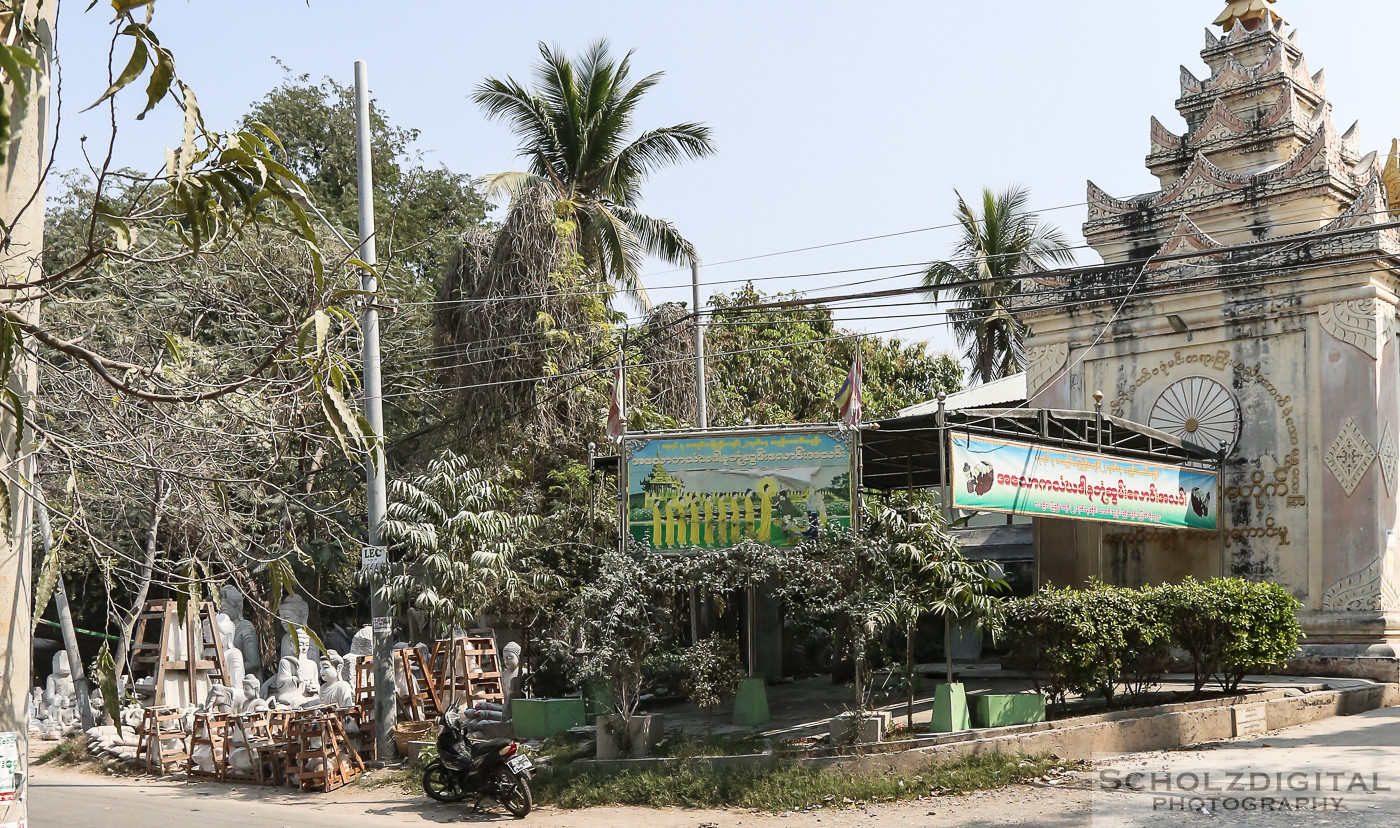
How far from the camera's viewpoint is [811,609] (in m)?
13.1

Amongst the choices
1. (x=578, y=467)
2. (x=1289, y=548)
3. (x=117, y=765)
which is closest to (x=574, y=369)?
(x=578, y=467)

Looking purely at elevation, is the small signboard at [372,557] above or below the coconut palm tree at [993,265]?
below

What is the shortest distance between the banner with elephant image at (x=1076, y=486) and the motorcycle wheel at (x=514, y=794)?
5.47 meters

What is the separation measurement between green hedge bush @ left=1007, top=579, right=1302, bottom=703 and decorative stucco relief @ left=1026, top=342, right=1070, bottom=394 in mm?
5764

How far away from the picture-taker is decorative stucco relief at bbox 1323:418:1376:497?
1728cm

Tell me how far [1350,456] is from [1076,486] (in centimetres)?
486

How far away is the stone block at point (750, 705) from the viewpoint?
50.5 feet

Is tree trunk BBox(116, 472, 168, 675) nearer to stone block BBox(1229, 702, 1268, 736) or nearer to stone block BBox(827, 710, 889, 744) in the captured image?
stone block BBox(827, 710, 889, 744)

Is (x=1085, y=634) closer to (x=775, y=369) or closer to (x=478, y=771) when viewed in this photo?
(x=478, y=771)

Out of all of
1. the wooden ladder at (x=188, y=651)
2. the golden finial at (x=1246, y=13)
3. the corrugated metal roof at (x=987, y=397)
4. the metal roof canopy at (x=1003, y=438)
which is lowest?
the wooden ladder at (x=188, y=651)

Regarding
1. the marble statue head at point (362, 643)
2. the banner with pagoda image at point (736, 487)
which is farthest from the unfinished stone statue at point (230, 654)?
the banner with pagoda image at point (736, 487)

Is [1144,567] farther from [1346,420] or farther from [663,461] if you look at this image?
[663,461]

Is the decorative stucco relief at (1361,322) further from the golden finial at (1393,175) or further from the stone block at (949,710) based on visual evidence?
the stone block at (949,710)

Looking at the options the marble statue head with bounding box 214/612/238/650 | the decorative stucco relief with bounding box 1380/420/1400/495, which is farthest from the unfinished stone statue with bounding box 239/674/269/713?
the decorative stucco relief with bounding box 1380/420/1400/495
